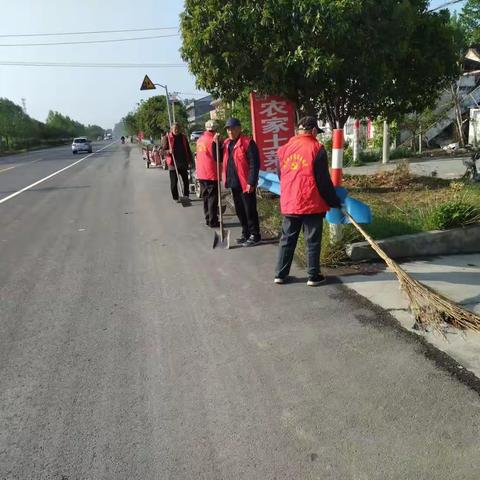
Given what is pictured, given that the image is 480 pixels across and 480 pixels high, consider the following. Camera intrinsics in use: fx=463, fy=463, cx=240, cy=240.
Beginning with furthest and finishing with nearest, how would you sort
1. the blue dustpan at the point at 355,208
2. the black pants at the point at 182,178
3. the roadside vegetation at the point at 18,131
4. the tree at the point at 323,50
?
the roadside vegetation at the point at 18,131
the black pants at the point at 182,178
the tree at the point at 323,50
the blue dustpan at the point at 355,208

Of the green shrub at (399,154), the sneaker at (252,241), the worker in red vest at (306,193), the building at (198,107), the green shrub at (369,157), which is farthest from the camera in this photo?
the building at (198,107)

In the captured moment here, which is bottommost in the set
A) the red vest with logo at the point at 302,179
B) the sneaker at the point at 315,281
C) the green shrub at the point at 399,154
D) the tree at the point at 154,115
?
the sneaker at the point at 315,281

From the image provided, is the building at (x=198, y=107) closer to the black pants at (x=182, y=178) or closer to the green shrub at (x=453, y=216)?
the black pants at (x=182, y=178)

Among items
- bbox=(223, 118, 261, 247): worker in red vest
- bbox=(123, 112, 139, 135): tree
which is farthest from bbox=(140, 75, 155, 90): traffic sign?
bbox=(123, 112, 139, 135): tree

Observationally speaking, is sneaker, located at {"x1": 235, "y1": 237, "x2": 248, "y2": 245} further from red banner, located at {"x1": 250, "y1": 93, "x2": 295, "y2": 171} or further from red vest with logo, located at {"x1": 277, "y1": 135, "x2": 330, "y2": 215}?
red banner, located at {"x1": 250, "y1": 93, "x2": 295, "y2": 171}

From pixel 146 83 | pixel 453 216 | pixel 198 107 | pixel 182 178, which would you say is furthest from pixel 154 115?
pixel 198 107

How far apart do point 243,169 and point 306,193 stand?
200cm

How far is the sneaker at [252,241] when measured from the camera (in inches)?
242

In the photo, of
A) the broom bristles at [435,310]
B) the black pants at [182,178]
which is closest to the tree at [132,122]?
the black pants at [182,178]

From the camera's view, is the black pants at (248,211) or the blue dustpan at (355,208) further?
the black pants at (248,211)

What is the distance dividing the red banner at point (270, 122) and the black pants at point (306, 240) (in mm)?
4238

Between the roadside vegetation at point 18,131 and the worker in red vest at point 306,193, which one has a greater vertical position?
the roadside vegetation at point 18,131

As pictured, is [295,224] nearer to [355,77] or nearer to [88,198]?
[355,77]

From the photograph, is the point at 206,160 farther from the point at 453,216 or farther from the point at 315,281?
the point at 453,216
